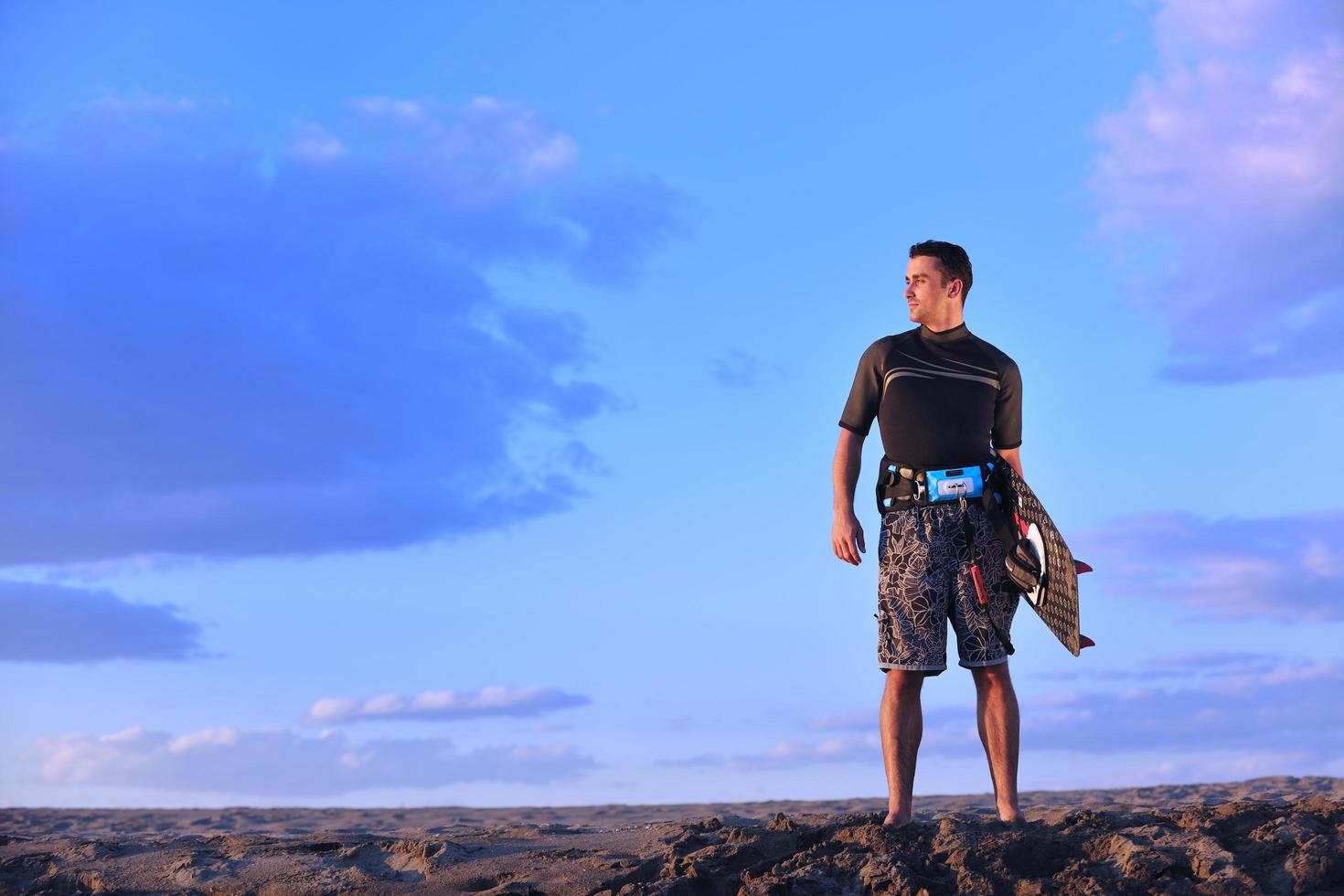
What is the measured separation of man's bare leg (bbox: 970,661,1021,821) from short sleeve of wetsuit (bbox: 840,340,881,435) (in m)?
1.23

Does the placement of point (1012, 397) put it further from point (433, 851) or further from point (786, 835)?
point (433, 851)

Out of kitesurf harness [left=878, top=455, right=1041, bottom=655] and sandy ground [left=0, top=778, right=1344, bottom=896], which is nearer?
sandy ground [left=0, top=778, right=1344, bottom=896]

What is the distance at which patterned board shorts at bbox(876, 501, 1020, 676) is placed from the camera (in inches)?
208

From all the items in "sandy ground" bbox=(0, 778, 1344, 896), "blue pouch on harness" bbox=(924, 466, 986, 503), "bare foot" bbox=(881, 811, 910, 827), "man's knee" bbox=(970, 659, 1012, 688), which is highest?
"blue pouch on harness" bbox=(924, 466, 986, 503)

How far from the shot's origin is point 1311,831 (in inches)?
198

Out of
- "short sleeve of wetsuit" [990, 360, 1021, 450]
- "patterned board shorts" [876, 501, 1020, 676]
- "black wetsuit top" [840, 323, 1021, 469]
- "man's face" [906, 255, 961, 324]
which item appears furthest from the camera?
"short sleeve of wetsuit" [990, 360, 1021, 450]

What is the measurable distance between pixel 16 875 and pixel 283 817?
6450 millimetres

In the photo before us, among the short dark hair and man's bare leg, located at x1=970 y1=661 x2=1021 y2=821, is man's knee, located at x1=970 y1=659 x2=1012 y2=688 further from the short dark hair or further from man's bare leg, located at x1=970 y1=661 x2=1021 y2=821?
the short dark hair

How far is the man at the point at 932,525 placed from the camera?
531cm

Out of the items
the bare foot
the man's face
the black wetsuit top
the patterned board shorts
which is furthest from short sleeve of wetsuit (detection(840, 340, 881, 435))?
the bare foot

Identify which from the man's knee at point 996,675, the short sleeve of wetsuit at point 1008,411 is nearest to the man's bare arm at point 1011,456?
the short sleeve of wetsuit at point 1008,411

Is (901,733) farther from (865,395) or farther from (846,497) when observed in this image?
(865,395)

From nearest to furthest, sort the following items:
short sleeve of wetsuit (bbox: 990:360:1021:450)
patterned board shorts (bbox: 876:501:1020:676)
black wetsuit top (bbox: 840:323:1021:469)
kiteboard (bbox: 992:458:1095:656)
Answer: patterned board shorts (bbox: 876:501:1020:676) → kiteboard (bbox: 992:458:1095:656) → black wetsuit top (bbox: 840:323:1021:469) → short sleeve of wetsuit (bbox: 990:360:1021:450)

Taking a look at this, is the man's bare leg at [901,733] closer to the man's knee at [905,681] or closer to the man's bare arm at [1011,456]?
the man's knee at [905,681]
